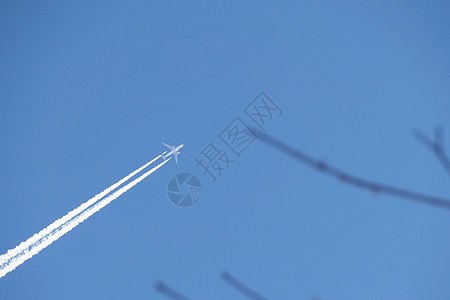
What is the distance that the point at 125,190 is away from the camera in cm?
4744

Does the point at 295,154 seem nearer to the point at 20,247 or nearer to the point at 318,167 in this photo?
the point at 318,167

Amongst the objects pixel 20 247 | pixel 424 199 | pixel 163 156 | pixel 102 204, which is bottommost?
→ pixel 424 199

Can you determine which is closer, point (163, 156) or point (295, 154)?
point (295, 154)

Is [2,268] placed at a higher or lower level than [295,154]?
higher

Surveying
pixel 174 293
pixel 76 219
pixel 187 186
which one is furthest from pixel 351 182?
pixel 187 186

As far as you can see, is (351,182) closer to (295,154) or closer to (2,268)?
(295,154)

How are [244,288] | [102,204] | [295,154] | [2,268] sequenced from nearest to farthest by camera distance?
[295,154] → [244,288] → [2,268] → [102,204]

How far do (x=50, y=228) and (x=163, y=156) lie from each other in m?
19.7

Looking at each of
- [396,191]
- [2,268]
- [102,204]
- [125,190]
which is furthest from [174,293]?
[125,190]

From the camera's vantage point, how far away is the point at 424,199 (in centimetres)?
282

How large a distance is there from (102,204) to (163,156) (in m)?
13.7

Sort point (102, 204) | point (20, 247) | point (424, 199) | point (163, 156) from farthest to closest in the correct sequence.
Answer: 1. point (163, 156)
2. point (102, 204)
3. point (20, 247)
4. point (424, 199)

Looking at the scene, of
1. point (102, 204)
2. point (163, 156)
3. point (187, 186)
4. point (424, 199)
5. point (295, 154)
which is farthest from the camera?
point (163, 156)

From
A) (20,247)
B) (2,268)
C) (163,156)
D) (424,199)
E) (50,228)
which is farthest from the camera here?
(163,156)
